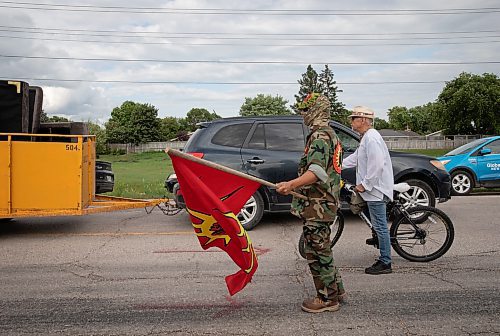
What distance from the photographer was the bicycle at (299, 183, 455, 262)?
249 inches

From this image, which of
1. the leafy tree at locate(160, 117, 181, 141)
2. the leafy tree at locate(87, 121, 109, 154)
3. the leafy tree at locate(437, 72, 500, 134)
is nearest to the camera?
the leafy tree at locate(437, 72, 500, 134)

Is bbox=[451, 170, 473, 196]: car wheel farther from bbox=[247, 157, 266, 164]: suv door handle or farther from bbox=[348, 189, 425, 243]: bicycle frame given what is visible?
bbox=[348, 189, 425, 243]: bicycle frame

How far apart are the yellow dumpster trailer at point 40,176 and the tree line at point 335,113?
2889 cm

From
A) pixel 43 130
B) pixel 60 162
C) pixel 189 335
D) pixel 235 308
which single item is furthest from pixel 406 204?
pixel 43 130

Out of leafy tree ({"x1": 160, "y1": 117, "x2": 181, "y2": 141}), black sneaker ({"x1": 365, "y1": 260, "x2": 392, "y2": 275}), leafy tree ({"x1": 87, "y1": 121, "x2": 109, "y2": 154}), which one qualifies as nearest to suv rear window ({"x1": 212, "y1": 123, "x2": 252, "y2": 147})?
black sneaker ({"x1": 365, "y1": 260, "x2": 392, "y2": 275})

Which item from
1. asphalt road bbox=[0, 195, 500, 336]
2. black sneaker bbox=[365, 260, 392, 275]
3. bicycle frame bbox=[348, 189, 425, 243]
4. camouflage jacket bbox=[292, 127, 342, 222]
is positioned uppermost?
camouflage jacket bbox=[292, 127, 342, 222]

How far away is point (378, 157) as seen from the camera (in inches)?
229

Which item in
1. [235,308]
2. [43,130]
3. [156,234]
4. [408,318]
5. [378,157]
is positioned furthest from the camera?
[43,130]

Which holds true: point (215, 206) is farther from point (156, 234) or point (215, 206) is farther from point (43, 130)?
point (43, 130)

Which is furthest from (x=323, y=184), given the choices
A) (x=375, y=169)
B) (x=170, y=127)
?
(x=170, y=127)

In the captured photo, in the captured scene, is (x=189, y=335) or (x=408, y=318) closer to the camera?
(x=189, y=335)

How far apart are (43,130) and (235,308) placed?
579 cm

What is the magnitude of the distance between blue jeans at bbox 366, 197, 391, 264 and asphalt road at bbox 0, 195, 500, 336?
0.30 meters

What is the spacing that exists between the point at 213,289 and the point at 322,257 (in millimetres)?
1358
